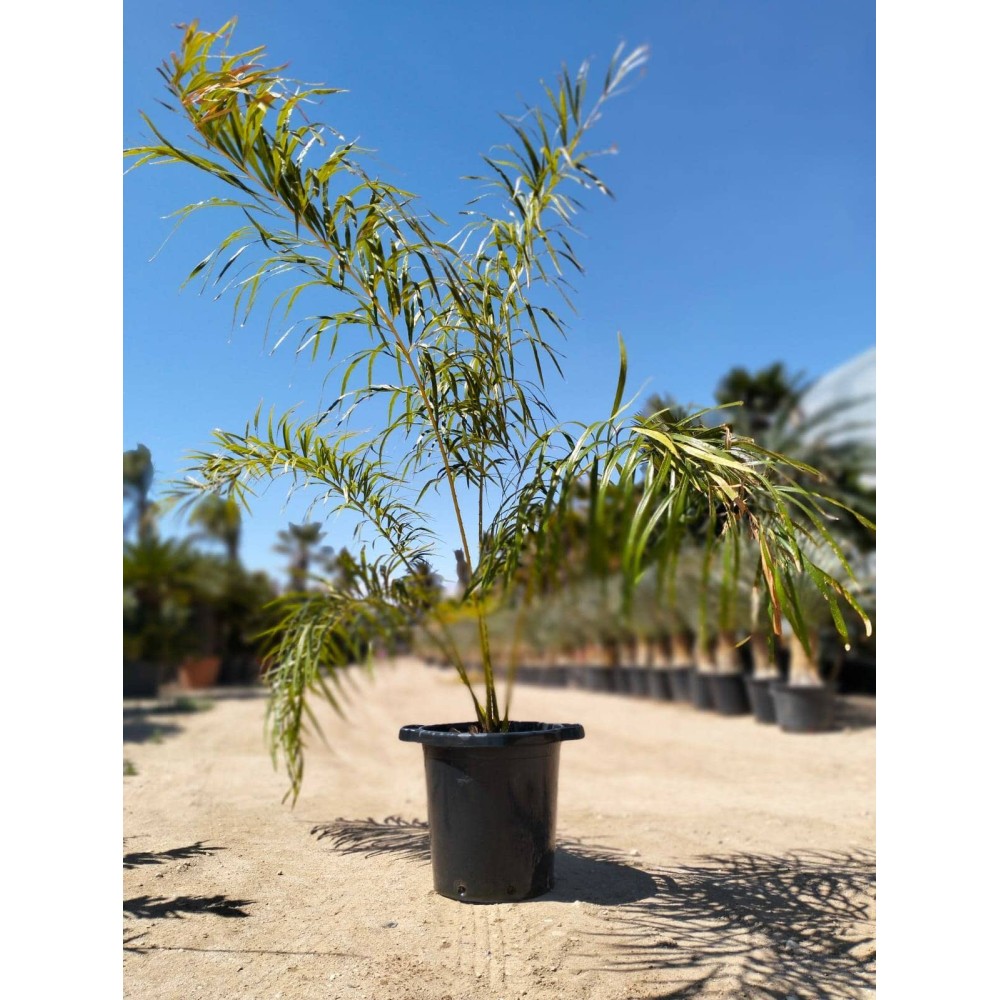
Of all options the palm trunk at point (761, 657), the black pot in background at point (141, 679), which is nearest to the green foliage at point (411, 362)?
the palm trunk at point (761, 657)

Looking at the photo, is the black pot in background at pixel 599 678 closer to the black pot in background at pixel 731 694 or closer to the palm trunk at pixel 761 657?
the black pot in background at pixel 731 694

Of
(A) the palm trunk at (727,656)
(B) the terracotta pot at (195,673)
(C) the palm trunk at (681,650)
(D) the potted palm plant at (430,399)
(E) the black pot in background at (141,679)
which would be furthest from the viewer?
(B) the terracotta pot at (195,673)

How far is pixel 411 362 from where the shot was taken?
2.96 meters

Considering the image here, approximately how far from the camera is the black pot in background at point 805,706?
7.80 m

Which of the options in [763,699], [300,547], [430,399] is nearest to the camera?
[430,399]

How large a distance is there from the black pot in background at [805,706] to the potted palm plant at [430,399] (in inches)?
198

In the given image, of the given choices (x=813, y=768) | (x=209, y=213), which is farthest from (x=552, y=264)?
(x=813, y=768)

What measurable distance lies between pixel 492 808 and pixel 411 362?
4.36 feet

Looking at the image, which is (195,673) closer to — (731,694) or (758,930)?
(731,694)

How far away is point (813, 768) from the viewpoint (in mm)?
6188

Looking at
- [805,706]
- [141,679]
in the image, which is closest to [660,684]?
[805,706]

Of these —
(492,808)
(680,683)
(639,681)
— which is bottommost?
(639,681)

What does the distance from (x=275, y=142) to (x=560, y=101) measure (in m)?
0.79
